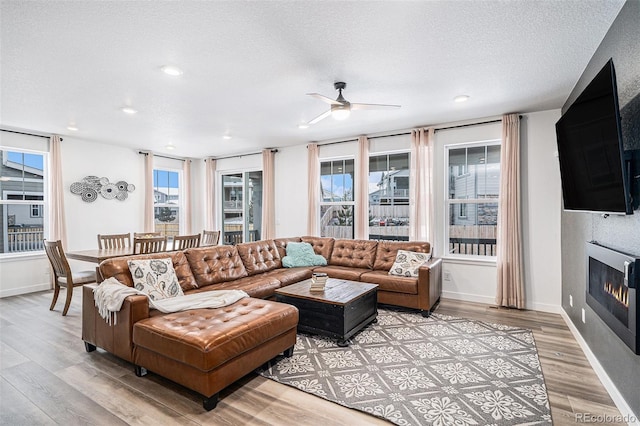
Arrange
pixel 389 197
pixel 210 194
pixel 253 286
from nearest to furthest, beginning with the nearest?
pixel 253 286, pixel 389 197, pixel 210 194

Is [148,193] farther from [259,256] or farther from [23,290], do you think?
[259,256]

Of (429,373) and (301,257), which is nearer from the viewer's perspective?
(429,373)

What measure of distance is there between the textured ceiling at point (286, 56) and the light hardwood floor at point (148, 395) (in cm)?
267

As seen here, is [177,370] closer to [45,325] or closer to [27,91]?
[45,325]

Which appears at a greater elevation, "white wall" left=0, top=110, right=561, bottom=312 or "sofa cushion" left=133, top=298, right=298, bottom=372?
"white wall" left=0, top=110, right=561, bottom=312

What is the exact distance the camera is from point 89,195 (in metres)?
5.96

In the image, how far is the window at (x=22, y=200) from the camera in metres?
5.23

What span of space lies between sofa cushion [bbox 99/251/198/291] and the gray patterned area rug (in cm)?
140

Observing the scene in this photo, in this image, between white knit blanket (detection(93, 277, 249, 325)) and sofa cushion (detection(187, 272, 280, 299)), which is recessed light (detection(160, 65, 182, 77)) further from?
sofa cushion (detection(187, 272, 280, 299))

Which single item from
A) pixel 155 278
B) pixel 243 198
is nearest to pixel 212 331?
pixel 155 278

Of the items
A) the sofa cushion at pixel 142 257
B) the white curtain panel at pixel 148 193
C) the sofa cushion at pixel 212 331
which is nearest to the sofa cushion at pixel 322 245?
the sofa cushion at pixel 142 257

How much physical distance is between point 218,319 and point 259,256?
2.18 metres
